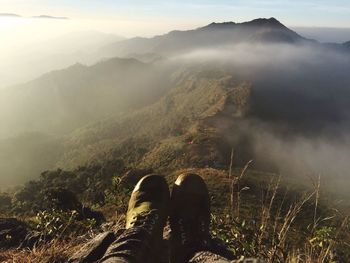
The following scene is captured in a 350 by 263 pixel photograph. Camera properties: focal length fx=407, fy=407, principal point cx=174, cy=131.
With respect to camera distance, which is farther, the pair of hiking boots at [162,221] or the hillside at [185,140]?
the hillside at [185,140]

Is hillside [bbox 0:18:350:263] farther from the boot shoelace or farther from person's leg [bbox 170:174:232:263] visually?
the boot shoelace

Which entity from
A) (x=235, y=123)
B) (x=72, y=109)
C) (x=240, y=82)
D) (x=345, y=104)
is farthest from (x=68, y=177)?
(x=72, y=109)

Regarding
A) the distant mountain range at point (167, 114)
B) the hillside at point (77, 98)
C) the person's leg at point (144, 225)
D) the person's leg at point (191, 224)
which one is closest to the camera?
the person's leg at point (144, 225)

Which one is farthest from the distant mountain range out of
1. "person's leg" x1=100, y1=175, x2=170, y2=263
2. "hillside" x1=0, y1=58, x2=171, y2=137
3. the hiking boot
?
"person's leg" x1=100, y1=175, x2=170, y2=263

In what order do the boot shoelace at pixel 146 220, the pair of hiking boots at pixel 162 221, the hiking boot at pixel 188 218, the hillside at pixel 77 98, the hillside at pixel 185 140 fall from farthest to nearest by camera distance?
the hillside at pixel 77 98 → the hillside at pixel 185 140 → the hiking boot at pixel 188 218 → the boot shoelace at pixel 146 220 → the pair of hiking boots at pixel 162 221

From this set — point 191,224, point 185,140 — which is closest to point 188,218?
point 191,224

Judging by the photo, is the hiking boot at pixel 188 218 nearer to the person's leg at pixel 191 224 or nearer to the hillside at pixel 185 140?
the person's leg at pixel 191 224

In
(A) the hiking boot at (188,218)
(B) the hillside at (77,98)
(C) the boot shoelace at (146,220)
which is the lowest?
(B) the hillside at (77,98)

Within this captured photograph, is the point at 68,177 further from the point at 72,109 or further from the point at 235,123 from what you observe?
the point at 72,109

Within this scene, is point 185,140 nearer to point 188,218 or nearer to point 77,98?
point 188,218

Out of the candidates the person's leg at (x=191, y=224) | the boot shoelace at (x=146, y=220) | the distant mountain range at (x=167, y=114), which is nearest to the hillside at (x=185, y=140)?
the person's leg at (x=191, y=224)
